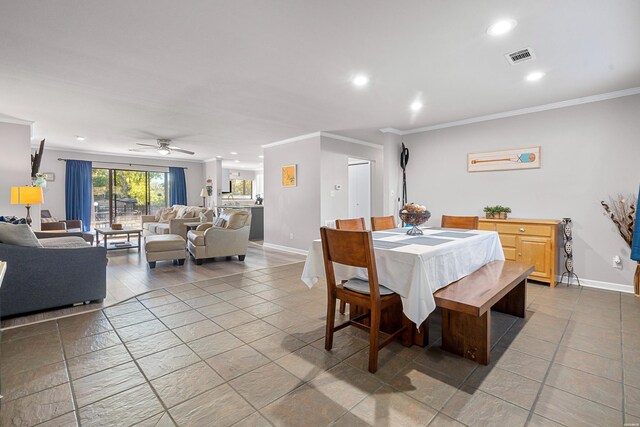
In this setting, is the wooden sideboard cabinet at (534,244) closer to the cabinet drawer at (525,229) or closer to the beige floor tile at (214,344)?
the cabinet drawer at (525,229)

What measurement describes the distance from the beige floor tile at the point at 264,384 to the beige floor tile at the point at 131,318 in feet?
4.68

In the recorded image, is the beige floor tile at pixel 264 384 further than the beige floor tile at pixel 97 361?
No

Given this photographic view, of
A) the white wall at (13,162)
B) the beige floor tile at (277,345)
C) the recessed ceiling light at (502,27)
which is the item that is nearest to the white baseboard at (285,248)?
the beige floor tile at (277,345)

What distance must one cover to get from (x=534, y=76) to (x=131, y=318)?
15.3 feet

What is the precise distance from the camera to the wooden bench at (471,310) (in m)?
1.93

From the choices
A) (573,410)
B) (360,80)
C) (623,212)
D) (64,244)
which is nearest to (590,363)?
Result: (573,410)

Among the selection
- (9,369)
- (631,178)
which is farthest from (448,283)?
(631,178)

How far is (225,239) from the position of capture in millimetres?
5285

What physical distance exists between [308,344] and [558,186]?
4.02m

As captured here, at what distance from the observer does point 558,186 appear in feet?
13.7

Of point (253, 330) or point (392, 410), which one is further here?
point (253, 330)

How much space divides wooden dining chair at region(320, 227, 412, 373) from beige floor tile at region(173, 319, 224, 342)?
1.00 meters

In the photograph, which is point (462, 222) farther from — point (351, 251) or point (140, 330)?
point (140, 330)

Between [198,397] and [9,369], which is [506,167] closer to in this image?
[198,397]
